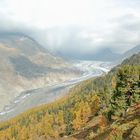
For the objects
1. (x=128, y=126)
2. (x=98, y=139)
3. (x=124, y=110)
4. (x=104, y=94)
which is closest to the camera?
(x=128, y=126)

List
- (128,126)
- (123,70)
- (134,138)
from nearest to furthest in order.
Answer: (134,138), (128,126), (123,70)

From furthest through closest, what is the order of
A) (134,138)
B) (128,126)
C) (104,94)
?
(104,94)
(128,126)
(134,138)

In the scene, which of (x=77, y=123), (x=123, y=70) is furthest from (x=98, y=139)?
(x=77, y=123)

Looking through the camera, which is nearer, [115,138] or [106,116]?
[115,138]

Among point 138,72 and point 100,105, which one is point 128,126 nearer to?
point 138,72

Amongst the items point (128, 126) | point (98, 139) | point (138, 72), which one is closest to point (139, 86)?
point (138, 72)

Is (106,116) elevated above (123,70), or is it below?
below

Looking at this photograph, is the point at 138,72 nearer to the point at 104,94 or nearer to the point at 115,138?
the point at 115,138

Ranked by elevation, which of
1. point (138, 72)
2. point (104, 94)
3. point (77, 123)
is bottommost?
point (77, 123)

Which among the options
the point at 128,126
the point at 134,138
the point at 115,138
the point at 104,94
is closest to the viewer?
the point at 134,138
